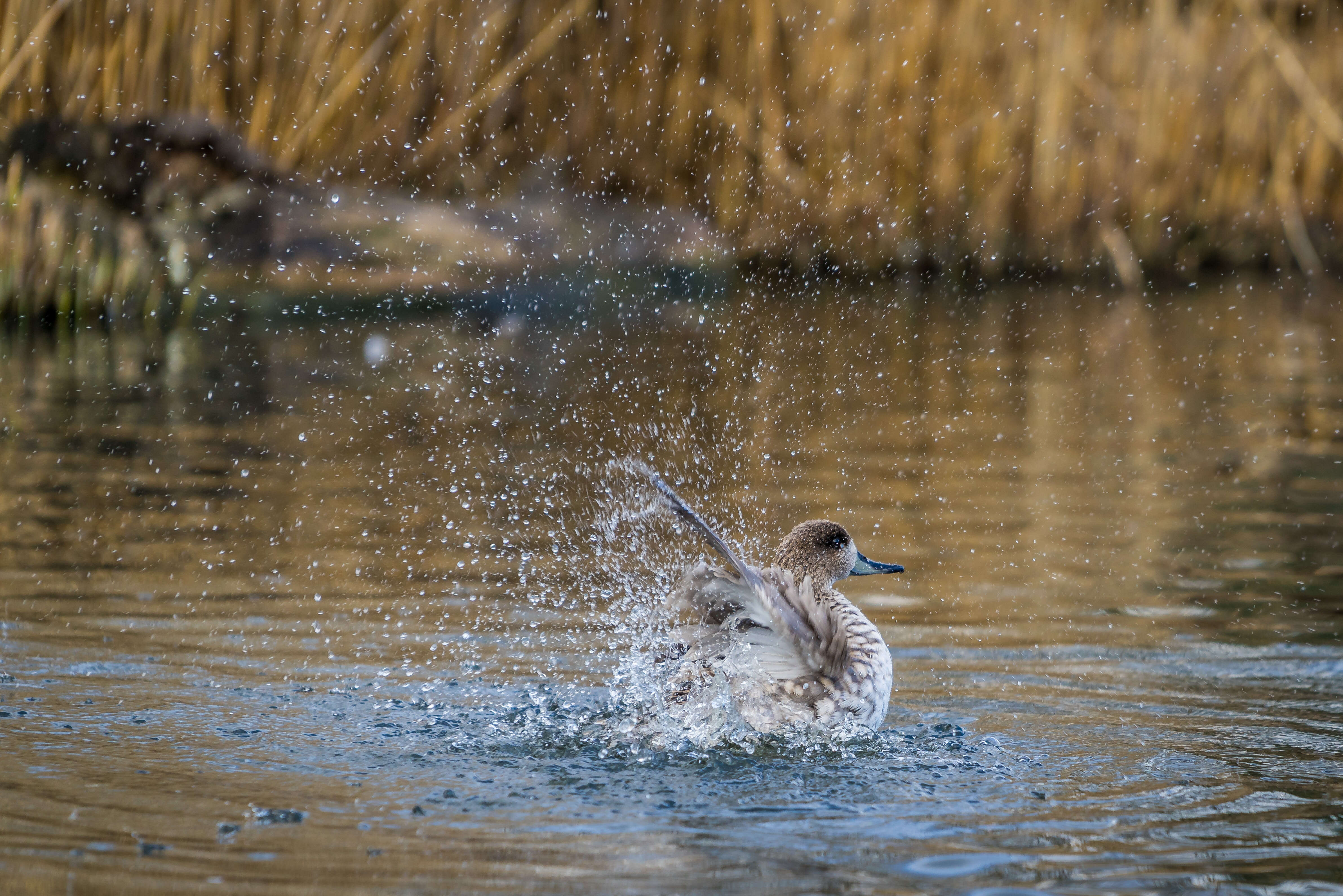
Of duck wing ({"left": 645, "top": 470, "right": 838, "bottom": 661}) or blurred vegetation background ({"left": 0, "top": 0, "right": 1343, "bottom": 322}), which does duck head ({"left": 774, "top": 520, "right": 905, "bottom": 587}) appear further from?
blurred vegetation background ({"left": 0, "top": 0, "right": 1343, "bottom": 322})

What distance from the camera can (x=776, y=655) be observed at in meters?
4.05

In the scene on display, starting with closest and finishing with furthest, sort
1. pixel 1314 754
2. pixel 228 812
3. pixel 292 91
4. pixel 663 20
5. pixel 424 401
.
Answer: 1. pixel 228 812
2. pixel 1314 754
3. pixel 424 401
4. pixel 292 91
5. pixel 663 20

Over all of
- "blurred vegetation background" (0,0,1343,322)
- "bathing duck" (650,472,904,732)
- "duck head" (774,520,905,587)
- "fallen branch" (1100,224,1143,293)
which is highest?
"blurred vegetation background" (0,0,1343,322)

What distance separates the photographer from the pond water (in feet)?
10.3

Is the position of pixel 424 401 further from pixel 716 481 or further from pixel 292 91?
pixel 292 91

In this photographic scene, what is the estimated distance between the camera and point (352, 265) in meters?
11.3

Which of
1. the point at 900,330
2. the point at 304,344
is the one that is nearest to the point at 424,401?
the point at 304,344

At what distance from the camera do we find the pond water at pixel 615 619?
3154 millimetres

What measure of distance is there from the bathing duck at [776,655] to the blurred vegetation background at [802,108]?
7.61m

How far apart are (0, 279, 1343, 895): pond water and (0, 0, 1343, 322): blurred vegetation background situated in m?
2.03

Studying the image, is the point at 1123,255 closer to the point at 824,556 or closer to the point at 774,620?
the point at 824,556

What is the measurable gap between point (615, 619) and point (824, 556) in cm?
95

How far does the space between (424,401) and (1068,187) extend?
6.38m

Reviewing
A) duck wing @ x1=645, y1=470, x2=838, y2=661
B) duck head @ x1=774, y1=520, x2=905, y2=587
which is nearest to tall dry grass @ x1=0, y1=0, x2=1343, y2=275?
duck head @ x1=774, y1=520, x2=905, y2=587
